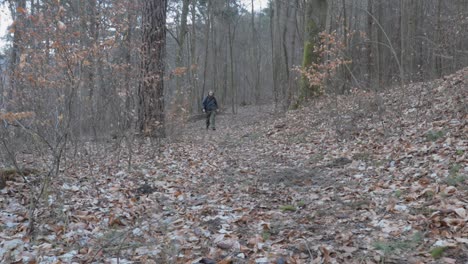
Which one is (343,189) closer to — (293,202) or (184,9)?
(293,202)

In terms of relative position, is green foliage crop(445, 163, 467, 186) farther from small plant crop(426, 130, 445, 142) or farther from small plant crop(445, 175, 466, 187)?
small plant crop(426, 130, 445, 142)

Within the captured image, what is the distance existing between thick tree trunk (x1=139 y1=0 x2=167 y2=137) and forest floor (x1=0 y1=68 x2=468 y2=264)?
748mm

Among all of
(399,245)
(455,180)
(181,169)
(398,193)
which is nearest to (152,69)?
(181,169)

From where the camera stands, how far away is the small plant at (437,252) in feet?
10.3

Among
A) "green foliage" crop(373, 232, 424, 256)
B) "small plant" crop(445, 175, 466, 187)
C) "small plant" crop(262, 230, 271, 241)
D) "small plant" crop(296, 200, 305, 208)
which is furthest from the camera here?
"small plant" crop(296, 200, 305, 208)

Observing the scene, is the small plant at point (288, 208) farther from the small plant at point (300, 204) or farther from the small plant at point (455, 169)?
the small plant at point (455, 169)

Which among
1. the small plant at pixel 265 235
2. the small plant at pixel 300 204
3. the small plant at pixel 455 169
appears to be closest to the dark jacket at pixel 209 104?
the small plant at pixel 300 204

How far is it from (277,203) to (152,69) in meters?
5.17

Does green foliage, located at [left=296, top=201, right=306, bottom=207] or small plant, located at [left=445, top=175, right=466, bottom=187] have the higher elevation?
small plant, located at [left=445, top=175, right=466, bottom=187]

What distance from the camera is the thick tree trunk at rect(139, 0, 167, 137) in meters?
8.73

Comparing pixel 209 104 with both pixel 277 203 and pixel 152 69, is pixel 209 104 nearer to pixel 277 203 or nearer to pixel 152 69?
pixel 152 69

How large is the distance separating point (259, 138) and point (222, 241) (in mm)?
8479

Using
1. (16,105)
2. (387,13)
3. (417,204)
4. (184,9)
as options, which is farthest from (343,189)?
(387,13)

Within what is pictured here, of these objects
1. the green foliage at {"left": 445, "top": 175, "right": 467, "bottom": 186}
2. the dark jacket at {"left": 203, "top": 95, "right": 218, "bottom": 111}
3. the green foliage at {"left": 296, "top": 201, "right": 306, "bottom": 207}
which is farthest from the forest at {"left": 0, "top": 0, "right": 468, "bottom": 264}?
the dark jacket at {"left": 203, "top": 95, "right": 218, "bottom": 111}
